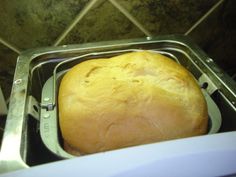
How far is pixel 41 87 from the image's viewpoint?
1.81 feet

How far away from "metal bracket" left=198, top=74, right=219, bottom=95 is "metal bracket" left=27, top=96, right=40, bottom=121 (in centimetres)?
30

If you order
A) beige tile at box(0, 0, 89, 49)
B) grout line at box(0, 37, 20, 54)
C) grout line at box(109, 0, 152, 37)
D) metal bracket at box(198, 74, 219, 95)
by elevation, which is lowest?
metal bracket at box(198, 74, 219, 95)

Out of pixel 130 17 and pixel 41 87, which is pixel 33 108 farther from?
pixel 130 17

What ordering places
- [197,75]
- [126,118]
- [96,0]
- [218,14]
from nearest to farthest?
[126,118] → [197,75] → [96,0] → [218,14]

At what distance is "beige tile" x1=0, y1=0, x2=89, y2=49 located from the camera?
632mm

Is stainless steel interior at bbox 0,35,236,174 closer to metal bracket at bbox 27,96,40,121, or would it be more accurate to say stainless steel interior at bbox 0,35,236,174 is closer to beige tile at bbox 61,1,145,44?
metal bracket at bbox 27,96,40,121


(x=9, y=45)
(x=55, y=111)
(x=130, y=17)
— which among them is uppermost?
(x=130, y=17)

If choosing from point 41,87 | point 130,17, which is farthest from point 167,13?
point 41,87

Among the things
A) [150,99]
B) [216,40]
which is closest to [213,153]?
[150,99]

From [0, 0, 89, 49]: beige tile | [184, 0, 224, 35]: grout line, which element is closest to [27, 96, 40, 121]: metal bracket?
[0, 0, 89, 49]: beige tile

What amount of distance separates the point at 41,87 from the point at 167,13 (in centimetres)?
38

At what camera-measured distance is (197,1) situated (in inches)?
28.4

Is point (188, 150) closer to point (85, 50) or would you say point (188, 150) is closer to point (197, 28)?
point (85, 50)

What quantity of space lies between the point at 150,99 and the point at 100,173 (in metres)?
0.17
